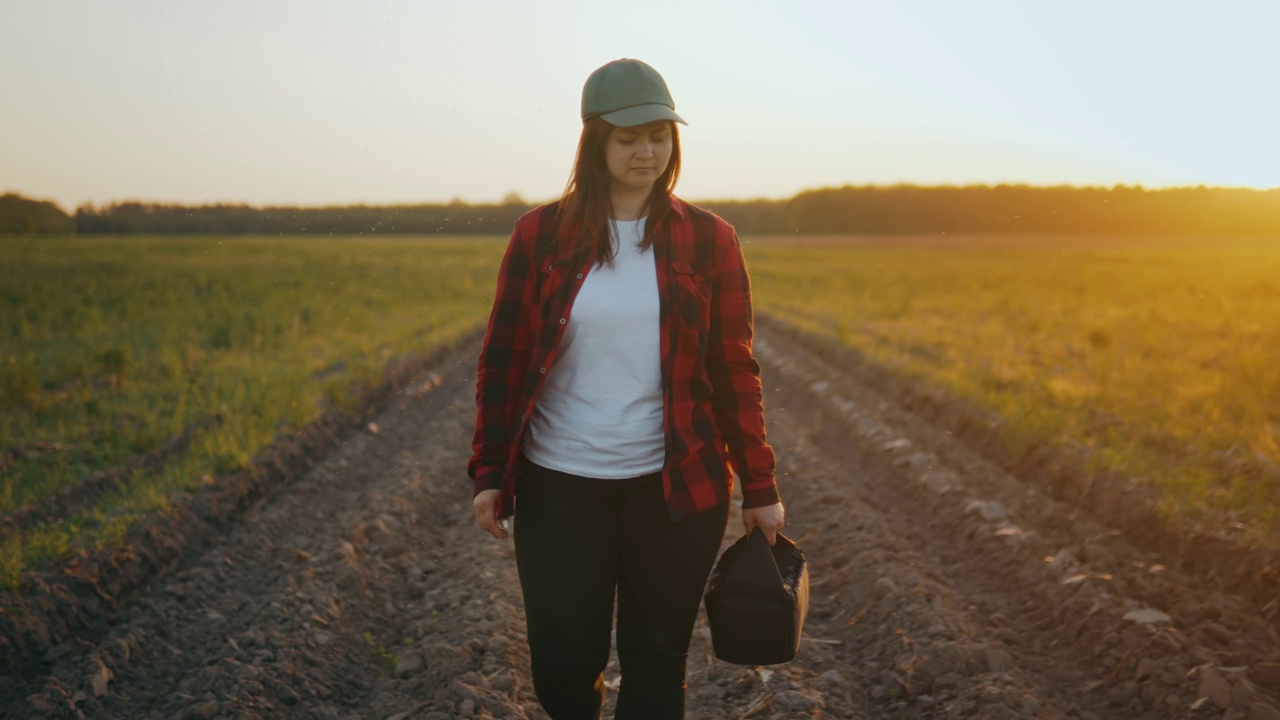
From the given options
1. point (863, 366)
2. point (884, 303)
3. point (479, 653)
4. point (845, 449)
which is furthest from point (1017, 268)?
point (479, 653)

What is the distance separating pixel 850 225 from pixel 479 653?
237 feet

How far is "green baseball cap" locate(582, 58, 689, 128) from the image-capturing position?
213 cm

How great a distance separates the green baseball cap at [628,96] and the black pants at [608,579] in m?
0.86

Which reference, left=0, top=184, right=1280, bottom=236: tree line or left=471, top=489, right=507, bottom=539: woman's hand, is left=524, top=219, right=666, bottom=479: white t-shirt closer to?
left=471, top=489, right=507, bottom=539: woman's hand

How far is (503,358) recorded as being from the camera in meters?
2.34

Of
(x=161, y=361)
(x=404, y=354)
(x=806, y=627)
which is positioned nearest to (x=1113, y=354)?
(x=806, y=627)

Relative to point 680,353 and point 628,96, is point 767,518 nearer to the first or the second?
point 680,353

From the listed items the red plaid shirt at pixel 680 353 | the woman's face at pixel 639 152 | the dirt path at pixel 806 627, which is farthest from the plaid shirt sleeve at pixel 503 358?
the dirt path at pixel 806 627

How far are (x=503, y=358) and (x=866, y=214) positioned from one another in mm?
69336

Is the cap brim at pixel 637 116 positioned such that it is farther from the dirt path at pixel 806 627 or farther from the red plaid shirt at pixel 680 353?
the dirt path at pixel 806 627

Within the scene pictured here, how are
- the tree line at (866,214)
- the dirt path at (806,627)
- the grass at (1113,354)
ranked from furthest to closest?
the tree line at (866,214), the grass at (1113,354), the dirt path at (806,627)

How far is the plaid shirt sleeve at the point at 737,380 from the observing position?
2.31 m

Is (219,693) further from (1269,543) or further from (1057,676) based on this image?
(1269,543)

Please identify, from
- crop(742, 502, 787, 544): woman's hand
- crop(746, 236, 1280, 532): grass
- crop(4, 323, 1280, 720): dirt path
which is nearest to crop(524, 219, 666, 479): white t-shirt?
crop(742, 502, 787, 544): woman's hand
